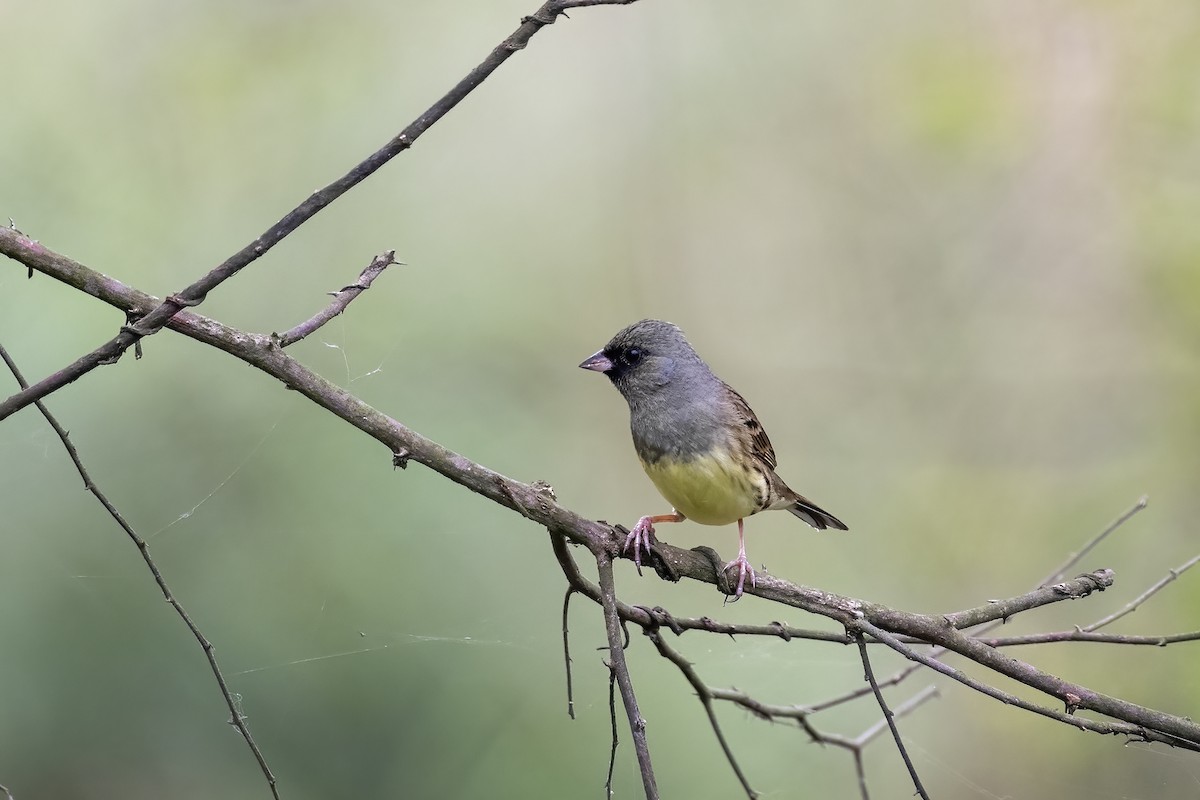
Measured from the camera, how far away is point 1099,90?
3697mm

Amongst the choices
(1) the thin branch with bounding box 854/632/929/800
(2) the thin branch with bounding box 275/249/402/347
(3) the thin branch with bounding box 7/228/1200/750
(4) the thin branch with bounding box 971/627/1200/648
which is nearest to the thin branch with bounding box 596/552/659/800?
(3) the thin branch with bounding box 7/228/1200/750

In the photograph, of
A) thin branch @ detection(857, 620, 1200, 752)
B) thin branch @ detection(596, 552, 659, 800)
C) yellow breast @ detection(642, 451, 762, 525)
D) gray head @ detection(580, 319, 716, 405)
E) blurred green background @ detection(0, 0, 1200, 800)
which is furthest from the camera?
blurred green background @ detection(0, 0, 1200, 800)

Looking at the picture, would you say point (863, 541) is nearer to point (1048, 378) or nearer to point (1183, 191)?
point (1048, 378)

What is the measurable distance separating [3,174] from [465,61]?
143 cm

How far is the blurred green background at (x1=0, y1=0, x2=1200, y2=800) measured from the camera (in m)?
2.51

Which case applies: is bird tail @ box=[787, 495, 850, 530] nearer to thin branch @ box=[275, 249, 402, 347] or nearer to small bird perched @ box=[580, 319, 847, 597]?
small bird perched @ box=[580, 319, 847, 597]

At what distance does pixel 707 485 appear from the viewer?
223 centimetres

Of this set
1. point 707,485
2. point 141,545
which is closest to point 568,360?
point 707,485

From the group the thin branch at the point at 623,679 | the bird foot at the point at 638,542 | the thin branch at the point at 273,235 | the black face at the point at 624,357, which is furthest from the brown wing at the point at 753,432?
the thin branch at the point at 273,235

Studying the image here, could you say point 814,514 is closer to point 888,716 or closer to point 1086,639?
point 1086,639

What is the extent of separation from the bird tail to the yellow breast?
1.00 ft

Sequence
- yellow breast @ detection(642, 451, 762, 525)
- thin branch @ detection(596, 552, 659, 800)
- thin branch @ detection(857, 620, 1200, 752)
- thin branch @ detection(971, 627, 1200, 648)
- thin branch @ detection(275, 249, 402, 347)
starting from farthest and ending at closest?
yellow breast @ detection(642, 451, 762, 525)
thin branch @ detection(971, 627, 1200, 648)
thin branch @ detection(275, 249, 402, 347)
thin branch @ detection(857, 620, 1200, 752)
thin branch @ detection(596, 552, 659, 800)

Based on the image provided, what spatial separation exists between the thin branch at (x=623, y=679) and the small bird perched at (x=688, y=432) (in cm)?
67

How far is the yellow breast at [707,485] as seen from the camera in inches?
88.1
